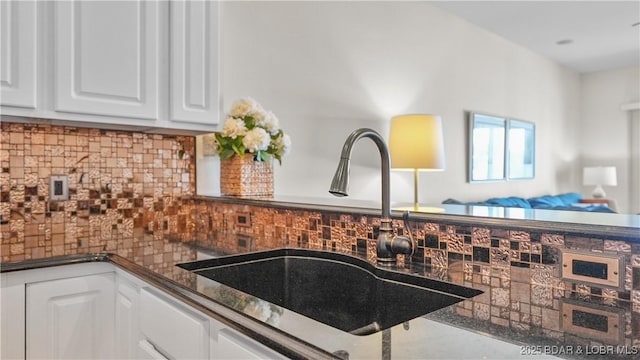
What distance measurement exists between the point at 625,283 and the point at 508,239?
0.25 meters

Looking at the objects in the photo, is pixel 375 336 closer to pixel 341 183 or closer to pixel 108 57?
pixel 341 183

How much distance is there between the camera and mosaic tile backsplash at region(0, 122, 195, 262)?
173 centimetres

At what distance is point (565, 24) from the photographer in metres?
4.32

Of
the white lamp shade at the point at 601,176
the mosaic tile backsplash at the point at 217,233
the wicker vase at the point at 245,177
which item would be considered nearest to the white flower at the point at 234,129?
the wicker vase at the point at 245,177

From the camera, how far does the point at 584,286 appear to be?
3.08 feet

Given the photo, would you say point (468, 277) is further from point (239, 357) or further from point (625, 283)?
point (239, 357)

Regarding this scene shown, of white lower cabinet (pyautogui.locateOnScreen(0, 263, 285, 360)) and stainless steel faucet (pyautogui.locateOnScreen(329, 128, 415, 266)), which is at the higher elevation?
stainless steel faucet (pyautogui.locateOnScreen(329, 128, 415, 266))

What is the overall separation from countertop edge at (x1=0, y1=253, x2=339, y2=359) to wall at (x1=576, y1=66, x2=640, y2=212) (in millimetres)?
6715

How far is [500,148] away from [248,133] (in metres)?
3.39

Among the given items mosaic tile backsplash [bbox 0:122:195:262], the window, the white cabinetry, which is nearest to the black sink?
mosaic tile backsplash [bbox 0:122:195:262]

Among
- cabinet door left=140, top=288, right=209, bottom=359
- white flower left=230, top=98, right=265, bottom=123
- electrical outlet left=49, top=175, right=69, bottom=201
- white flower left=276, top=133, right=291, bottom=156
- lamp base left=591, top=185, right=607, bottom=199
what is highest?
white flower left=230, top=98, right=265, bottom=123

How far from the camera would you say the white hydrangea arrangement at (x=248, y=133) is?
208 cm

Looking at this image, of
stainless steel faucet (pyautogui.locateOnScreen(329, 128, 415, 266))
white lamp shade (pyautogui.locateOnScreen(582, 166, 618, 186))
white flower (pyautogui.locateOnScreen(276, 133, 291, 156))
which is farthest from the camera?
white lamp shade (pyautogui.locateOnScreen(582, 166, 618, 186))

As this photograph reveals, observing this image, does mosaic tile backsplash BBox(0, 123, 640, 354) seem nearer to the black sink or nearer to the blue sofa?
the black sink
